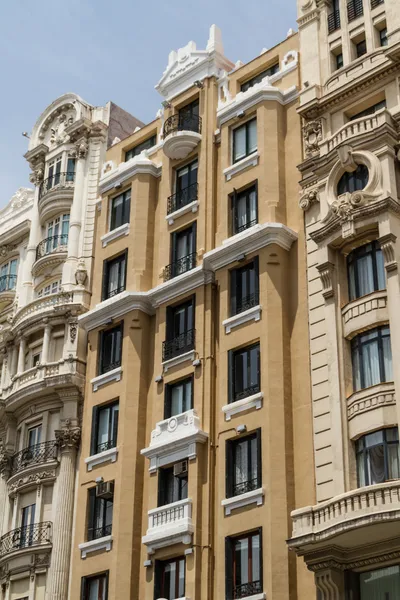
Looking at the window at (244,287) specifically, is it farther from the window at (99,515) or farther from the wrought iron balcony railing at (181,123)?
the window at (99,515)

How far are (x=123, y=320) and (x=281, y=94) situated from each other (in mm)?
11646

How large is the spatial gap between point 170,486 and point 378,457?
958cm

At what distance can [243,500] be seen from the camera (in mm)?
35844

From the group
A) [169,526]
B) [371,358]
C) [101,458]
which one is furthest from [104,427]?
[371,358]

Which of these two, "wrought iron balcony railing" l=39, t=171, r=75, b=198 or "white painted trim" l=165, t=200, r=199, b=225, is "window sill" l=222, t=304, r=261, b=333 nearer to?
"white painted trim" l=165, t=200, r=199, b=225

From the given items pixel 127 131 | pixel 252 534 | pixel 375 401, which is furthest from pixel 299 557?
pixel 127 131

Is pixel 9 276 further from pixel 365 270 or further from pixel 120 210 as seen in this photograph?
pixel 365 270

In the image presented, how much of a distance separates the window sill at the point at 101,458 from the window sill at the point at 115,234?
1047cm

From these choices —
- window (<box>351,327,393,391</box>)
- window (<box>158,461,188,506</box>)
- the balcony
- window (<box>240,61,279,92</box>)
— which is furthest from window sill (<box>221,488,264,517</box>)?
window (<box>240,61,279,92</box>)

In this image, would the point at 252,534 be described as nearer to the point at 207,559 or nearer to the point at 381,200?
the point at 207,559

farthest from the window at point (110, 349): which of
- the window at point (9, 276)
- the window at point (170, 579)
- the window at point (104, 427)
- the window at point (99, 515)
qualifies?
the window at point (9, 276)

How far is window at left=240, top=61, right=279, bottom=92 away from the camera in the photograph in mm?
45531

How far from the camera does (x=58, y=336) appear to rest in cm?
4816

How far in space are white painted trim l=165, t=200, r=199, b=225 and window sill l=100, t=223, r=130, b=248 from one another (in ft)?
8.29
